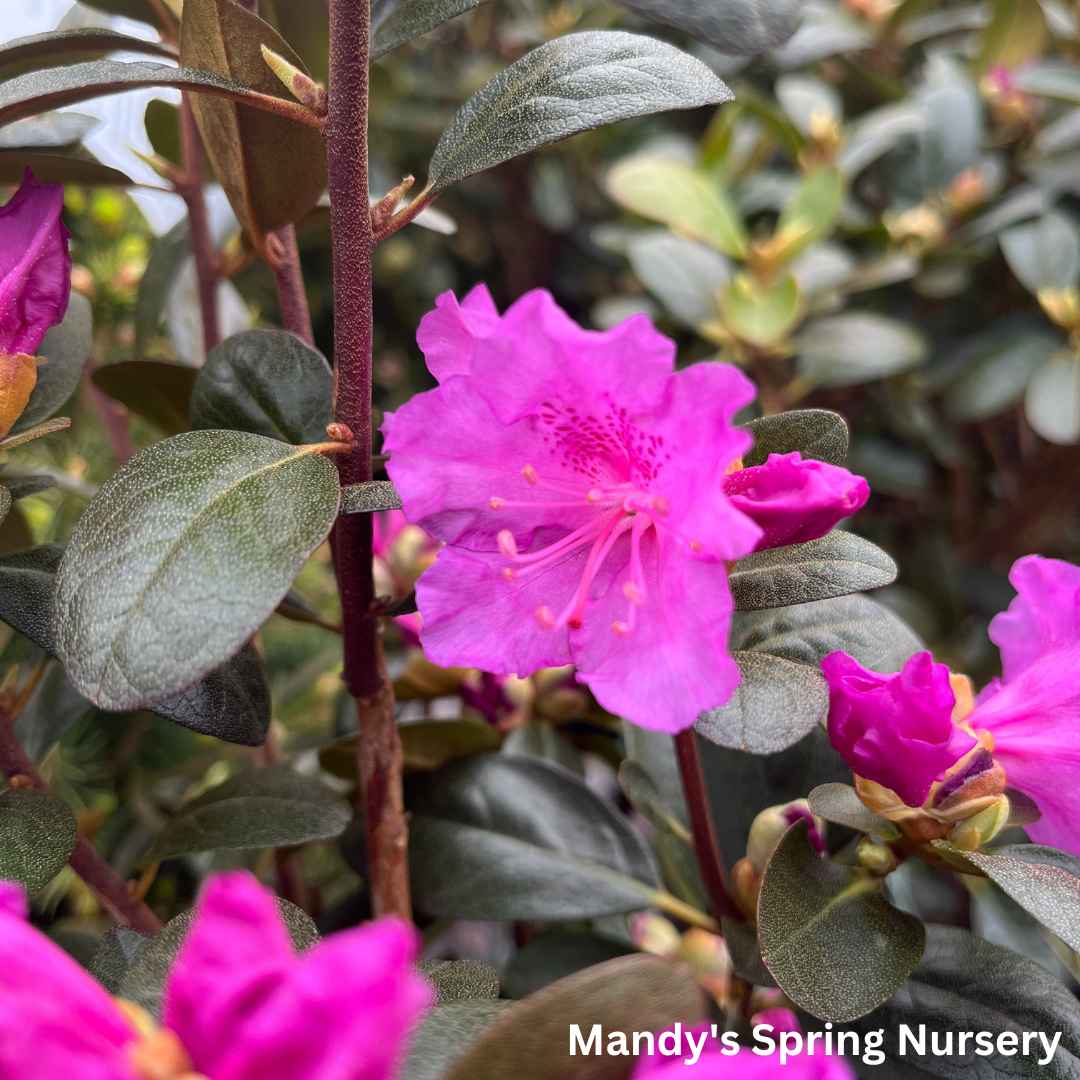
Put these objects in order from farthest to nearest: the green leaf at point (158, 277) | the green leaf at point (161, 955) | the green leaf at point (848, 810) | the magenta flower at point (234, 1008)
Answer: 1. the green leaf at point (158, 277)
2. the green leaf at point (848, 810)
3. the green leaf at point (161, 955)
4. the magenta flower at point (234, 1008)

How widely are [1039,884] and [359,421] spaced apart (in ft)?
1.51

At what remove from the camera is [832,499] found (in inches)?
18.5

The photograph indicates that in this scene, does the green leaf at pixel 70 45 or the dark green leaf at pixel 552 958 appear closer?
the green leaf at pixel 70 45

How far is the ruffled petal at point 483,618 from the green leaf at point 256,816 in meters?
0.16

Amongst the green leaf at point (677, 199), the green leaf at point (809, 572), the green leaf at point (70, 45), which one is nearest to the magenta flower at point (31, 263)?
the green leaf at point (70, 45)

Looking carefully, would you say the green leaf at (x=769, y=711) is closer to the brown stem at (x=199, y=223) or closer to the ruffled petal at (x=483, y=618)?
the ruffled petal at (x=483, y=618)

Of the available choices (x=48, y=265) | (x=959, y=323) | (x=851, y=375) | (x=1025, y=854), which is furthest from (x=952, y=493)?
(x=48, y=265)

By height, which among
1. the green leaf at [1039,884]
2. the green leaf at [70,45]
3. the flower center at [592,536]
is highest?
the green leaf at [70,45]

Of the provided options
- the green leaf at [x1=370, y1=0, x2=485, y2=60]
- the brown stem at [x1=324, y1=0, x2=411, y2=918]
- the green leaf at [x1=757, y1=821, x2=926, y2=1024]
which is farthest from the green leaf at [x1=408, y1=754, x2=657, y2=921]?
the green leaf at [x1=370, y1=0, x2=485, y2=60]

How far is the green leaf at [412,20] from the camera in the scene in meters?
0.59

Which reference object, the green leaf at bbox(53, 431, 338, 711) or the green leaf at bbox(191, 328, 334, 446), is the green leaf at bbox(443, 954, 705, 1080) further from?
the green leaf at bbox(191, 328, 334, 446)

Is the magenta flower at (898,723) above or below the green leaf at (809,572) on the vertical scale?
below

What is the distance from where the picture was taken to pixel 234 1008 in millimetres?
274

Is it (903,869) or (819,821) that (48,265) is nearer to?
(819,821)
